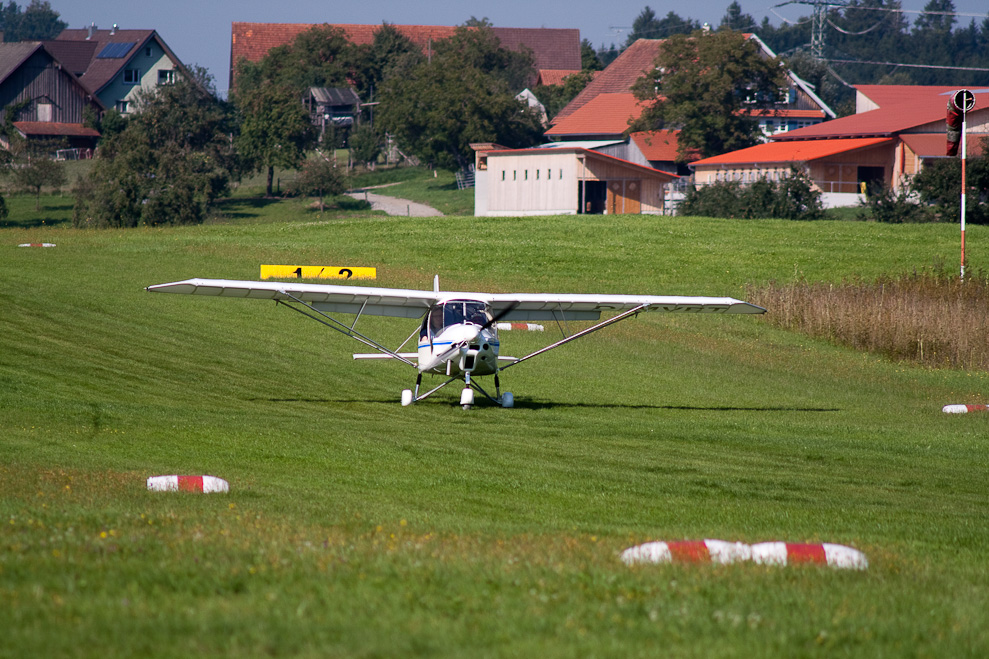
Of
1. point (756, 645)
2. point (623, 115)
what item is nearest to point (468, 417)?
point (756, 645)

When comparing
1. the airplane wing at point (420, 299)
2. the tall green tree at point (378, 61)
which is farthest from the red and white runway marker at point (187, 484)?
the tall green tree at point (378, 61)

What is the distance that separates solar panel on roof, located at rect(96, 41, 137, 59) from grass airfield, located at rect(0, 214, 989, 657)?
77.6 metres

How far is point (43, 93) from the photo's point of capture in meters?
97.8

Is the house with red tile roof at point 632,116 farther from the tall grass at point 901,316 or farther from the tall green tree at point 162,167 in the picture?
the tall grass at point 901,316

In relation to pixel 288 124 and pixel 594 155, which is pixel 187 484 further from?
pixel 288 124

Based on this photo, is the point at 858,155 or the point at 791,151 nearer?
the point at 858,155

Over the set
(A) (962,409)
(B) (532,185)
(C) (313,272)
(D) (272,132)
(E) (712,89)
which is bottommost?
(A) (962,409)

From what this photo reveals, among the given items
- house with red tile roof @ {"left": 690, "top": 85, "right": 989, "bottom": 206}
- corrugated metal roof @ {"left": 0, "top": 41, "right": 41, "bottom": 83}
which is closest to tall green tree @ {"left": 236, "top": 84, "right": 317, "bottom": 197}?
corrugated metal roof @ {"left": 0, "top": 41, "right": 41, "bottom": 83}

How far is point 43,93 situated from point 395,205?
37.9m

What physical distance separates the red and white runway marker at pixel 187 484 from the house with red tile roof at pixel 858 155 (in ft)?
201

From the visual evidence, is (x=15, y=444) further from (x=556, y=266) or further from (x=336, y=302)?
(x=556, y=266)

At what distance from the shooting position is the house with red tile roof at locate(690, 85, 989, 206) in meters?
70.8

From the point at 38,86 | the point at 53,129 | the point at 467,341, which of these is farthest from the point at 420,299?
the point at 38,86

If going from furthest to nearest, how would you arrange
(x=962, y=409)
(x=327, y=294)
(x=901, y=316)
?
(x=901, y=316), (x=962, y=409), (x=327, y=294)
